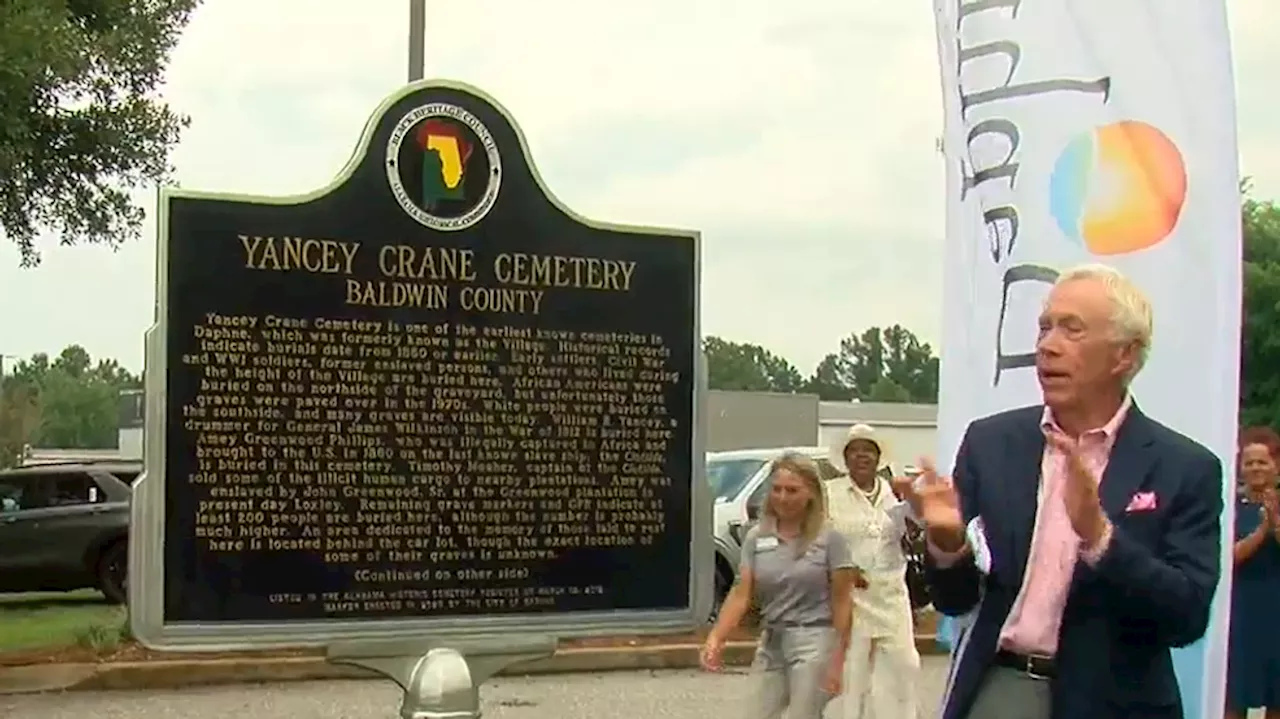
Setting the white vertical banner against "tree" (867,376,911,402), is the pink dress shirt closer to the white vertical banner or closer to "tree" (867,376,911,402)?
the white vertical banner

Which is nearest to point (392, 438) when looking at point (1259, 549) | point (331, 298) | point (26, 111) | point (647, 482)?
point (331, 298)

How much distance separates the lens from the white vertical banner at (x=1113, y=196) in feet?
20.8

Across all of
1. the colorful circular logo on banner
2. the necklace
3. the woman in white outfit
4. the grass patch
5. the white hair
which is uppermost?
the colorful circular logo on banner

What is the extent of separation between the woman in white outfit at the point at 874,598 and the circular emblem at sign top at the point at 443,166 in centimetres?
245

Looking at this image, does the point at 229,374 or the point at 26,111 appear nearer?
the point at 229,374

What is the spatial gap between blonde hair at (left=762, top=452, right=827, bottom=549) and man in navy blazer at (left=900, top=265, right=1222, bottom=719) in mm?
3567

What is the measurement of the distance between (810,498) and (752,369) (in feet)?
312

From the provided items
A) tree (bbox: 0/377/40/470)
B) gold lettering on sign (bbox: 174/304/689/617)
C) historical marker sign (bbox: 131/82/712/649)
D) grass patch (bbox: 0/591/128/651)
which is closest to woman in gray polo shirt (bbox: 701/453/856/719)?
historical marker sign (bbox: 131/82/712/649)

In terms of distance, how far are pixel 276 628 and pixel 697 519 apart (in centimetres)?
176

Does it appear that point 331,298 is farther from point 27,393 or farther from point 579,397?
point 27,393

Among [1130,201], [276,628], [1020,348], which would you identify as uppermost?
[1130,201]

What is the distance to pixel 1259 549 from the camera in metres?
7.62

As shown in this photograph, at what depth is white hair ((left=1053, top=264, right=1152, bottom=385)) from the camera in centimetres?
369

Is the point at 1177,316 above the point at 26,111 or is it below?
below
